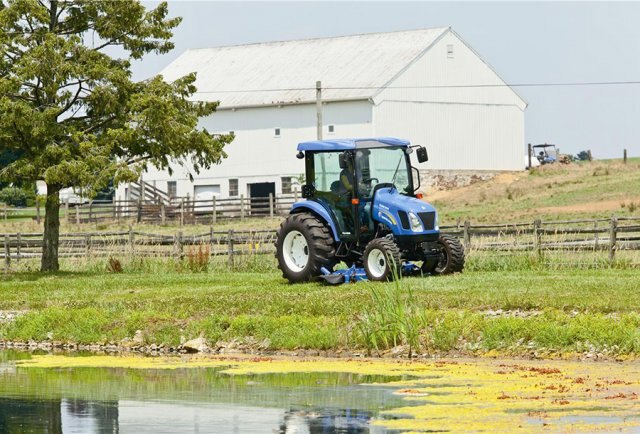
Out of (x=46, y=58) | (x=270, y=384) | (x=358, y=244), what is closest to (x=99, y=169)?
(x=46, y=58)

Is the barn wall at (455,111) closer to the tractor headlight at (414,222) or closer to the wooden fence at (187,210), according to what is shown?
the wooden fence at (187,210)

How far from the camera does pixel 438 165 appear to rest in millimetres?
73062

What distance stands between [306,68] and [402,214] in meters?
49.0

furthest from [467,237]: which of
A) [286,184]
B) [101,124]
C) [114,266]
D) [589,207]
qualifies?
[286,184]

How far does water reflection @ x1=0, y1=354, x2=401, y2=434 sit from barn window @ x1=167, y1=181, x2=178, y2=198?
194 ft

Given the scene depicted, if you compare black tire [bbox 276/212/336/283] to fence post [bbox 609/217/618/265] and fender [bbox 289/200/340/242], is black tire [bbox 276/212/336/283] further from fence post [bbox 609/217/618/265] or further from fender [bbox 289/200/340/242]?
fence post [bbox 609/217/618/265]

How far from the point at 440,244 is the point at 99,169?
889 centimetres

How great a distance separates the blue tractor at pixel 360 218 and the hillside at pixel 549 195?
27.1 meters

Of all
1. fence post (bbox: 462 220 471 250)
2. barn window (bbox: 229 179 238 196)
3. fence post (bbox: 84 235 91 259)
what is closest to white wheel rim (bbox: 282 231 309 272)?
fence post (bbox: 462 220 471 250)

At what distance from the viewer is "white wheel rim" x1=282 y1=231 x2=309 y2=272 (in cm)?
2795

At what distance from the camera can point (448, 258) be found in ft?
89.6

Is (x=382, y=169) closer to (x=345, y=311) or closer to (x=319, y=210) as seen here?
(x=319, y=210)

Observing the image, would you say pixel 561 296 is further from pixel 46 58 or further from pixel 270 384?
pixel 46 58

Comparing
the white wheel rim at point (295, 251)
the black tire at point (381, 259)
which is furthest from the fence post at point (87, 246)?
the black tire at point (381, 259)
